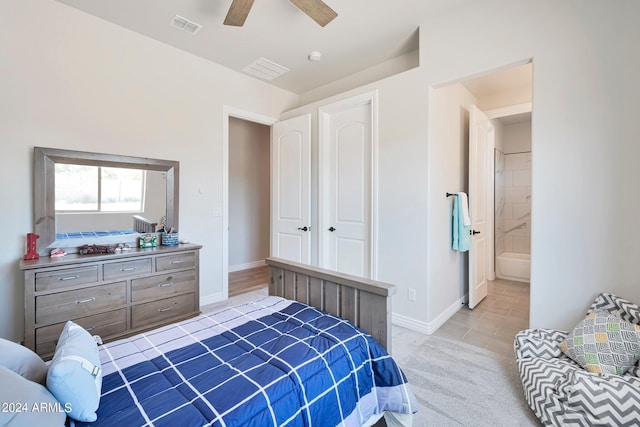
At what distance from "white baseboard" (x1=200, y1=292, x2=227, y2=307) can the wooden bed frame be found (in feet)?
5.10

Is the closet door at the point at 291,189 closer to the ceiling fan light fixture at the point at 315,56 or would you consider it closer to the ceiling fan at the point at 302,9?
the ceiling fan light fixture at the point at 315,56

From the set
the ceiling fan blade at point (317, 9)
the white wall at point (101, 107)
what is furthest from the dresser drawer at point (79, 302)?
the ceiling fan blade at point (317, 9)

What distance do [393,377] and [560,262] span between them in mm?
1559

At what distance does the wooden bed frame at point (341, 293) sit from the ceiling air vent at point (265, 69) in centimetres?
248

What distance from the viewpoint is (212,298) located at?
3506 millimetres

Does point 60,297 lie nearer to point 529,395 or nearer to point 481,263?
point 529,395

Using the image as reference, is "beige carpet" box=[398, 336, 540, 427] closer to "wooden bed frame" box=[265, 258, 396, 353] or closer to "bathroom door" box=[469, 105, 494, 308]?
"wooden bed frame" box=[265, 258, 396, 353]

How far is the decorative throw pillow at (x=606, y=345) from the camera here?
1.59m

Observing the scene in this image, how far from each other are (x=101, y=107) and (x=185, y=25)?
110 centimetres

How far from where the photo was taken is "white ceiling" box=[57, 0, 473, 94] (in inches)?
97.5

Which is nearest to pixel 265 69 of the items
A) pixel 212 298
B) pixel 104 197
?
pixel 104 197

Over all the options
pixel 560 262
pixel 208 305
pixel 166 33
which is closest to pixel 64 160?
pixel 166 33

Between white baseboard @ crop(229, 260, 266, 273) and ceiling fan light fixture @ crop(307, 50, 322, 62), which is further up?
ceiling fan light fixture @ crop(307, 50, 322, 62)

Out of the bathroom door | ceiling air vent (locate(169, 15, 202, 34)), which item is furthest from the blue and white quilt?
ceiling air vent (locate(169, 15, 202, 34))
